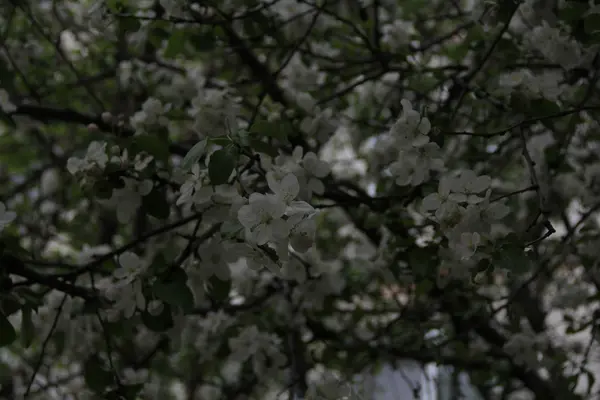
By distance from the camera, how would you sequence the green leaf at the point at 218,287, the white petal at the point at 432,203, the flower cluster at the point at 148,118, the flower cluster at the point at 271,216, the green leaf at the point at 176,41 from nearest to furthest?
the flower cluster at the point at 271,216, the white petal at the point at 432,203, the green leaf at the point at 218,287, the flower cluster at the point at 148,118, the green leaf at the point at 176,41

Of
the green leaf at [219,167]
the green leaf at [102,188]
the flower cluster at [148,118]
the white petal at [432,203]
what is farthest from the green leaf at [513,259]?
the flower cluster at [148,118]

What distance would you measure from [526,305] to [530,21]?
121 centimetres

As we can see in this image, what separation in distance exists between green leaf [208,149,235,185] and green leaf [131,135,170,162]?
296 millimetres

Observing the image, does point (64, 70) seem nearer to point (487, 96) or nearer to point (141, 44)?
point (141, 44)

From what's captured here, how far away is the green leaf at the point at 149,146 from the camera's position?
1182 mm

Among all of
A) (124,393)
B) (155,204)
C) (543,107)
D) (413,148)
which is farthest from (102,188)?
(543,107)

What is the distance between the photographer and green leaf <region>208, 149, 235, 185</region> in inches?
36.2

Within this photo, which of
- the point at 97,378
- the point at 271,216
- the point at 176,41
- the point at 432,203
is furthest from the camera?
the point at 176,41

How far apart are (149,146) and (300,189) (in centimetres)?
30

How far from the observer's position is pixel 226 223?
98cm

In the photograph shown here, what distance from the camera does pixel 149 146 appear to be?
46.8 inches

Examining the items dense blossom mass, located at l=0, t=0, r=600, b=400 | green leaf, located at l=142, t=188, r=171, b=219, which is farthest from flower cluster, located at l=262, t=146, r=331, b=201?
green leaf, located at l=142, t=188, r=171, b=219

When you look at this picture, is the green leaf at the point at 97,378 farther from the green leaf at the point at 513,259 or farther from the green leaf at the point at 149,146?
the green leaf at the point at 513,259

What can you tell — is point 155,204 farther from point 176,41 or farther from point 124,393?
point 176,41
